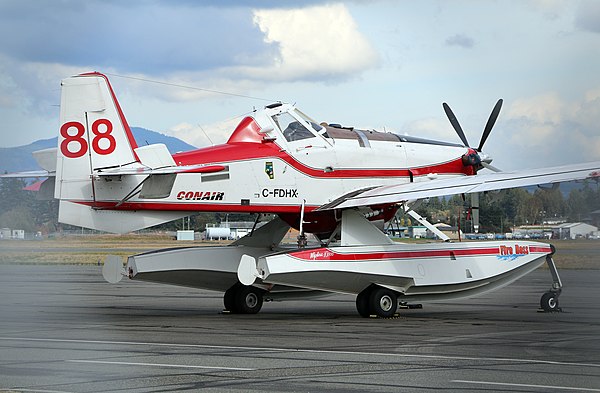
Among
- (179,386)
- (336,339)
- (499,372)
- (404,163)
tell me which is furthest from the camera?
(404,163)

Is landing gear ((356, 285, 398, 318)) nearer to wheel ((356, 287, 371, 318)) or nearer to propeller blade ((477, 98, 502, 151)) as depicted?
wheel ((356, 287, 371, 318))

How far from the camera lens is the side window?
19828mm

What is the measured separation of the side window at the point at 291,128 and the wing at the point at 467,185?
61.3 inches

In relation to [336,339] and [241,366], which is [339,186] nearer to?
[336,339]

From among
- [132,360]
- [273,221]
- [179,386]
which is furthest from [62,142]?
[179,386]

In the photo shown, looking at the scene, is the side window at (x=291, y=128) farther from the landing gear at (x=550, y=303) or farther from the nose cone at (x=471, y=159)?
the landing gear at (x=550, y=303)

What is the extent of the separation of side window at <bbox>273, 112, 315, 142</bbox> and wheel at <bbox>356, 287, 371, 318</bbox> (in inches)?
139

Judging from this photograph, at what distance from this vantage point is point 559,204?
1670 centimetres

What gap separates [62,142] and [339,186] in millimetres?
5869

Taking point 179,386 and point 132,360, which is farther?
point 132,360

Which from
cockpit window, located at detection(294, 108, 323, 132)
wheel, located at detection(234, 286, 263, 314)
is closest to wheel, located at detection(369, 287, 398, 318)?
wheel, located at detection(234, 286, 263, 314)

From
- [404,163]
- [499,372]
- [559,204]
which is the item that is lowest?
[499,372]

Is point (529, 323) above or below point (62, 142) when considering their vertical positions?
below

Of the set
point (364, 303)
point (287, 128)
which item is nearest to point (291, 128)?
point (287, 128)
